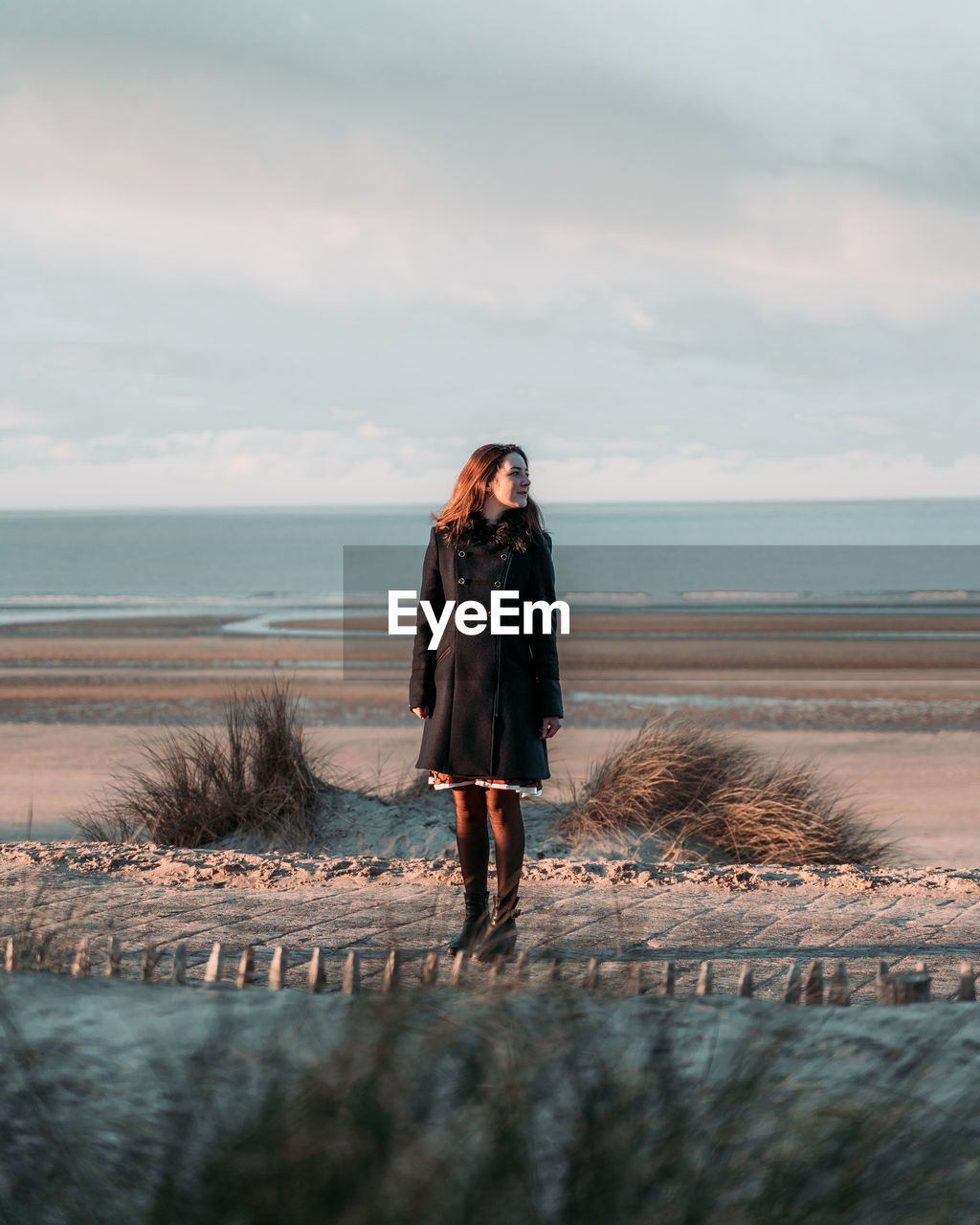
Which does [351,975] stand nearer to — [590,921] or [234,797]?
[590,921]

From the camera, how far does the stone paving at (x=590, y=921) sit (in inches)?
176

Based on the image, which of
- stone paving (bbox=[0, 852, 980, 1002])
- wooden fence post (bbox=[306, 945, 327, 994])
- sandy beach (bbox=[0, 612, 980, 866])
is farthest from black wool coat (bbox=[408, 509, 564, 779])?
sandy beach (bbox=[0, 612, 980, 866])

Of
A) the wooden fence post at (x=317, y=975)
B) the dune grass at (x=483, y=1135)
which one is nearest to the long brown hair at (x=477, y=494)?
the wooden fence post at (x=317, y=975)

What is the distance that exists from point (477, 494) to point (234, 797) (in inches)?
147

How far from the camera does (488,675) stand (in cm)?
480

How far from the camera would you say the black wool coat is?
4770 millimetres

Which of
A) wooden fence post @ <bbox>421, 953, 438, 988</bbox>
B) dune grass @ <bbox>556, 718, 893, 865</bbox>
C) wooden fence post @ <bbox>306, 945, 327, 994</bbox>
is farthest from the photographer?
dune grass @ <bbox>556, 718, 893, 865</bbox>

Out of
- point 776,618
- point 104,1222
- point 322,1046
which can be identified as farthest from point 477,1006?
point 776,618

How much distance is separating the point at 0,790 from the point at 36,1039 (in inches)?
302

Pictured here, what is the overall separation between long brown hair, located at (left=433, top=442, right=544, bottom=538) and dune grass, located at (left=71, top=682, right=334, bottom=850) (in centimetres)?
334

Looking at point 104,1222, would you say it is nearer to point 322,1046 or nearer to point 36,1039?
point 322,1046

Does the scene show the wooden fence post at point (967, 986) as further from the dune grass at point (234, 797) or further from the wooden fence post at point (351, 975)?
the dune grass at point (234, 797)

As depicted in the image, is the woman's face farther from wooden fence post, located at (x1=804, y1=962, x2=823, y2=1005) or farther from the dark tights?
wooden fence post, located at (x1=804, y1=962, x2=823, y2=1005)

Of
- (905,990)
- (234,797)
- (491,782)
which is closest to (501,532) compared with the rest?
(491,782)
